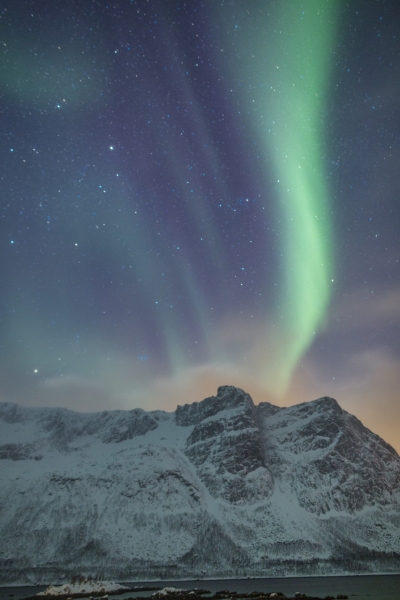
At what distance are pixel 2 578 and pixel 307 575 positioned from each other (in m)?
135

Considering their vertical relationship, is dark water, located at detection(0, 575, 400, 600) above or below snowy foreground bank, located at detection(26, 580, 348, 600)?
below

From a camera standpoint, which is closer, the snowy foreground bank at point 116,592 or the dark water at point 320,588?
the snowy foreground bank at point 116,592

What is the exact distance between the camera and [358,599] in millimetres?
96688

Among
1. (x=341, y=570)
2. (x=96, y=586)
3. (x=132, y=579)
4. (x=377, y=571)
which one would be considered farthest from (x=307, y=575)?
(x=96, y=586)

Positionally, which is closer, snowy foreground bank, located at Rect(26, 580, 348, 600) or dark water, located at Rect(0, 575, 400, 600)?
snowy foreground bank, located at Rect(26, 580, 348, 600)

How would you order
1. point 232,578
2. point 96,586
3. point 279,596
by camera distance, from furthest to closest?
point 232,578
point 96,586
point 279,596

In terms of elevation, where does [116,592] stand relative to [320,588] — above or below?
above

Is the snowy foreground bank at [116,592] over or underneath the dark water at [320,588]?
over

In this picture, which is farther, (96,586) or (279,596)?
(96,586)

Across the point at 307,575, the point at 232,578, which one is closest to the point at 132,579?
the point at 232,578

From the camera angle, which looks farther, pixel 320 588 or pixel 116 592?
pixel 116 592

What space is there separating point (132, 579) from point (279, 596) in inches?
4915

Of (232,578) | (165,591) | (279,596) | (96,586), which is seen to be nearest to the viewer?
(279,596)

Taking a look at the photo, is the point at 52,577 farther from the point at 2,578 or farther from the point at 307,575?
the point at 307,575
